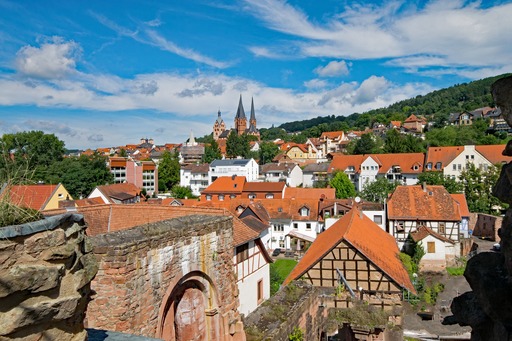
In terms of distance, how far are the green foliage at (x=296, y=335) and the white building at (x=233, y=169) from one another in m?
59.8

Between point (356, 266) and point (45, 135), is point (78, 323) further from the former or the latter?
point (45, 135)

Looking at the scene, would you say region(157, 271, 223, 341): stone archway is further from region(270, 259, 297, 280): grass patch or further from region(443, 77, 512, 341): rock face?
region(270, 259, 297, 280): grass patch

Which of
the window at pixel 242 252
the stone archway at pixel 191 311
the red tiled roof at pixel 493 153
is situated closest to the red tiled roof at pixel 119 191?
the window at pixel 242 252

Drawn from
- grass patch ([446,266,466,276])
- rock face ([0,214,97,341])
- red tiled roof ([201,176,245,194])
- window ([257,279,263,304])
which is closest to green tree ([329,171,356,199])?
red tiled roof ([201,176,245,194])

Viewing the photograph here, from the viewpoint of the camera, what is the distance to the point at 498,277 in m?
4.32

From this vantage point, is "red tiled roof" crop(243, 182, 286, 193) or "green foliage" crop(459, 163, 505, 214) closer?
"green foliage" crop(459, 163, 505, 214)

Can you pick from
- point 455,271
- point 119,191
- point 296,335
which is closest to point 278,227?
point 455,271

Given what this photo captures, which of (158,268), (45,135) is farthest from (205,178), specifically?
(158,268)

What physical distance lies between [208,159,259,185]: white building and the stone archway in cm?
6285

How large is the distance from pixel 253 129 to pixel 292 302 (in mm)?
151398

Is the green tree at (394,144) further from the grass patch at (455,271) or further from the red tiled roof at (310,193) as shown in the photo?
the grass patch at (455,271)

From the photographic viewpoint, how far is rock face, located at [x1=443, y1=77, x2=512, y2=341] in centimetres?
406

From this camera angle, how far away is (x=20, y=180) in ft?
12.2

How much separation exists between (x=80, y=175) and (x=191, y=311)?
59.0 meters
